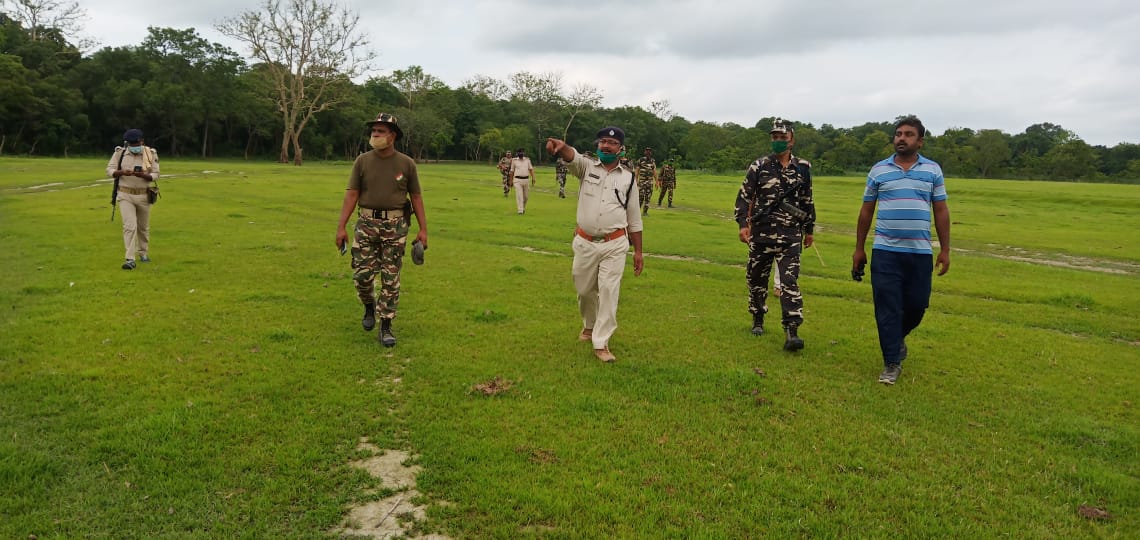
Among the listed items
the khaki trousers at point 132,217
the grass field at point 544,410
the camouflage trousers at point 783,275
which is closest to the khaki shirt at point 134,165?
the khaki trousers at point 132,217

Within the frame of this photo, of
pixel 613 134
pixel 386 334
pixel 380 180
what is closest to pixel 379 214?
pixel 380 180

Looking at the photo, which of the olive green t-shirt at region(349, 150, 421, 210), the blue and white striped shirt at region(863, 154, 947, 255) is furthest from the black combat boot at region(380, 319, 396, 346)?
the blue and white striped shirt at region(863, 154, 947, 255)

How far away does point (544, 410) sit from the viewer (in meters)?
5.36

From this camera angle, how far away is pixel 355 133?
84.1 metres

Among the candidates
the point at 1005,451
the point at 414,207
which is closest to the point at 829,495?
the point at 1005,451

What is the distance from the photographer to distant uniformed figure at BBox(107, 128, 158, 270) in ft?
34.2

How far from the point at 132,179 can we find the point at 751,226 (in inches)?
370

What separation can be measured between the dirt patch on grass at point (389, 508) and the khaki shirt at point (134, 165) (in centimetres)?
849

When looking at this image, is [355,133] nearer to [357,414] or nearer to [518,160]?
[518,160]

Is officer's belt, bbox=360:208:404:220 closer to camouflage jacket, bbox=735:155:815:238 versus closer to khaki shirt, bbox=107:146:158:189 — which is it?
camouflage jacket, bbox=735:155:815:238

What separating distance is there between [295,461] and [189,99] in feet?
240

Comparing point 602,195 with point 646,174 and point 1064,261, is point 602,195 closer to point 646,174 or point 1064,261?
point 1064,261

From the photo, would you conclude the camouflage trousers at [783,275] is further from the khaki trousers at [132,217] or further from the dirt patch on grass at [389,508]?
the khaki trousers at [132,217]

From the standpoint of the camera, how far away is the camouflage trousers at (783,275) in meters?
7.29
